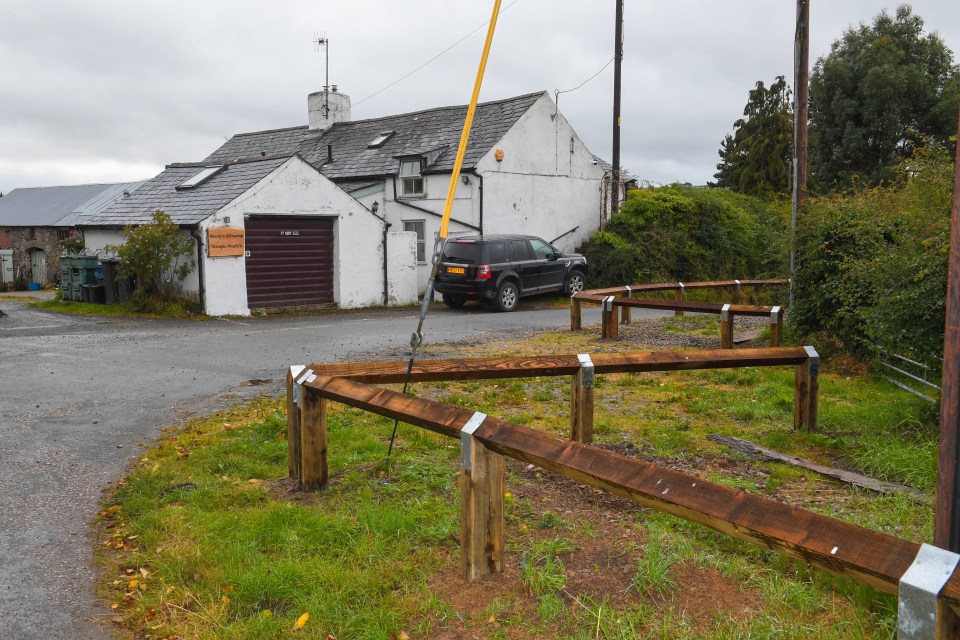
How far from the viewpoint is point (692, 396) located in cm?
828

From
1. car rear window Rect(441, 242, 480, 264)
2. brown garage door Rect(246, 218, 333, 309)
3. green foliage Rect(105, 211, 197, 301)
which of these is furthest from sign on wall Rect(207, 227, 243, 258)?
car rear window Rect(441, 242, 480, 264)

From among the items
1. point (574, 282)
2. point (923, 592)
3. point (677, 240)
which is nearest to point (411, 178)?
point (574, 282)

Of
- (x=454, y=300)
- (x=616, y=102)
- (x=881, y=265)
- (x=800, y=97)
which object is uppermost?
(x=616, y=102)

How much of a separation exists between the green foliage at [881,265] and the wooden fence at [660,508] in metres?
4.65

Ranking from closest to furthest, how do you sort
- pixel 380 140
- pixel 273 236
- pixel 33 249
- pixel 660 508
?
1. pixel 660 508
2. pixel 273 236
3. pixel 380 140
4. pixel 33 249

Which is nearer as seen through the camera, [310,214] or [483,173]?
[310,214]

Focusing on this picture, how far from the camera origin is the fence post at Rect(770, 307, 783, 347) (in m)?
11.1

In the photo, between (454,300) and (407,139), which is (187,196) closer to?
(454,300)

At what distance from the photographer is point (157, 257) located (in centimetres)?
1838

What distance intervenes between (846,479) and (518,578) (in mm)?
2647

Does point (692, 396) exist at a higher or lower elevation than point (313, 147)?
lower

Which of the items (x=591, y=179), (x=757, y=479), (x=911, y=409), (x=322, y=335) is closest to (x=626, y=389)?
(x=911, y=409)

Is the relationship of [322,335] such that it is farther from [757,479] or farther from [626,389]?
[757,479]

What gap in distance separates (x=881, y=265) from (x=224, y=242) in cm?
1463
